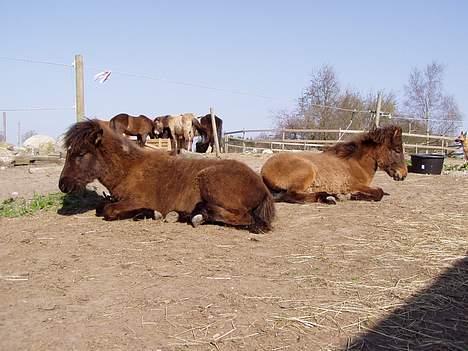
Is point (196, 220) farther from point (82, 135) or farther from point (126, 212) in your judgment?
point (82, 135)

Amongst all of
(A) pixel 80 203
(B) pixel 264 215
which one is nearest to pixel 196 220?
(B) pixel 264 215

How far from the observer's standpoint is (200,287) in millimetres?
3605

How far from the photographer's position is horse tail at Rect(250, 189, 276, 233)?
5469 millimetres

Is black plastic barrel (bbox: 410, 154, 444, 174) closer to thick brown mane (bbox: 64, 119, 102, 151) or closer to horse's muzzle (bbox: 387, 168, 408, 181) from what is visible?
horse's muzzle (bbox: 387, 168, 408, 181)

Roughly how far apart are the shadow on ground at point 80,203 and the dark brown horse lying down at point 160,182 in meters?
0.57

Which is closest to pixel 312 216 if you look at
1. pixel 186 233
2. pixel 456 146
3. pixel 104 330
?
pixel 186 233

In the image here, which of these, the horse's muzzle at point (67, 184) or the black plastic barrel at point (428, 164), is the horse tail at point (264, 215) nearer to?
the horse's muzzle at point (67, 184)

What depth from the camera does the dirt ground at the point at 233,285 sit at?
9.26 feet

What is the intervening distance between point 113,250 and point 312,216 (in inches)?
112

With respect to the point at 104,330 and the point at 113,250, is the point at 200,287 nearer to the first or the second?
the point at 104,330

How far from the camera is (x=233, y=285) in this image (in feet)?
12.0

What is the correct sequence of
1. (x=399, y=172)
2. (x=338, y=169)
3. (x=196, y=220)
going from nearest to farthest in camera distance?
(x=196, y=220) → (x=338, y=169) → (x=399, y=172)

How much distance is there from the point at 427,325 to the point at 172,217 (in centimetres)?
341

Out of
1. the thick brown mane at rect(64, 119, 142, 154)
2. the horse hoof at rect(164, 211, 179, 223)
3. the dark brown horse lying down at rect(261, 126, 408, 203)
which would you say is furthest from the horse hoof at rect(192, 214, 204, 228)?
the dark brown horse lying down at rect(261, 126, 408, 203)
